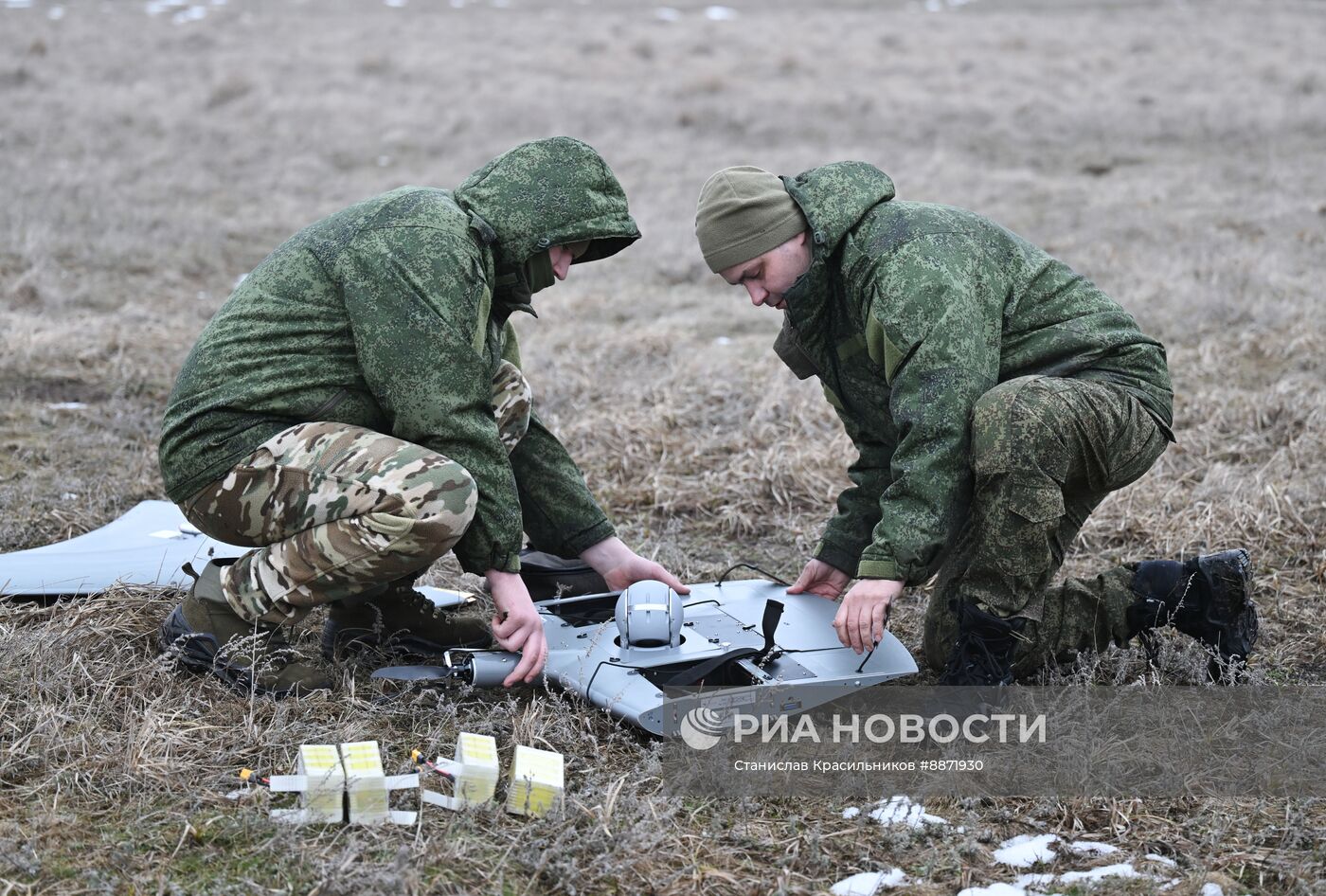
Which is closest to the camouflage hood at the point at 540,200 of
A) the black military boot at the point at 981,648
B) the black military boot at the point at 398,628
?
the black military boot at the point at 398,628

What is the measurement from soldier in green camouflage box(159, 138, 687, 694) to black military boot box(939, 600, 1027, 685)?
4.17 ft

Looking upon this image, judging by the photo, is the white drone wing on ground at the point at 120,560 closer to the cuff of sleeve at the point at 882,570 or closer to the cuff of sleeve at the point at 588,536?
the cuff of sleeve at the point at 588,536

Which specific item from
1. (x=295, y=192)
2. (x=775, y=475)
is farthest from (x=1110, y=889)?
(x=295, y=192)

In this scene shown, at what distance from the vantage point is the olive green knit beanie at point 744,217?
3.71 m

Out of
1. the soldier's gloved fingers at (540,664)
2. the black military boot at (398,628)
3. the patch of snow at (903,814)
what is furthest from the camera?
the black military boot at (398,628)

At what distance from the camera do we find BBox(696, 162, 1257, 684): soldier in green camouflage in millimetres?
3496

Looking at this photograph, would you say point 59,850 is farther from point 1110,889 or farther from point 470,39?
point 470,39

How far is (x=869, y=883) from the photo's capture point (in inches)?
114

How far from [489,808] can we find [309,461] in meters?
1.13

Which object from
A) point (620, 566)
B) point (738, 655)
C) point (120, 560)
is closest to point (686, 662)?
point (738, 655)

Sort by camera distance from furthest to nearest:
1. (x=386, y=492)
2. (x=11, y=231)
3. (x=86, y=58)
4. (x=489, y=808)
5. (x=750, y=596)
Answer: (x=86, y=58) → (x=11, y=231) → (x=750, y=596) → (x=386, y=492) → (x=489, y=808)

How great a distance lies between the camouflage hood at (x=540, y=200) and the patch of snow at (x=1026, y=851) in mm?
1973

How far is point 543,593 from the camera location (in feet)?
14.5

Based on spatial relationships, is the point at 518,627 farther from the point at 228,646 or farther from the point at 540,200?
the point at 540,200
